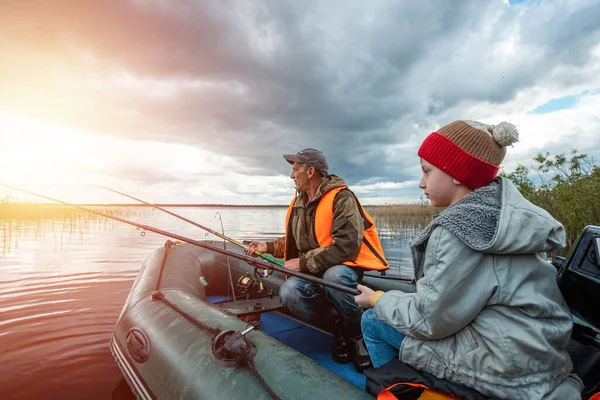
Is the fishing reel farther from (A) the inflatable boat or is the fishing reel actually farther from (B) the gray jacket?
(B) the gray jacket

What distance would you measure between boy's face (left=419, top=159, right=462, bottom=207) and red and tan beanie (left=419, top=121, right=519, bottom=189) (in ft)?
0.10

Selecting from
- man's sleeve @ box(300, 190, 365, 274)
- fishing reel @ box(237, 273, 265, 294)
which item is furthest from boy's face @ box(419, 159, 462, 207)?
fishing reel @ box(237, 273, 265, 294)

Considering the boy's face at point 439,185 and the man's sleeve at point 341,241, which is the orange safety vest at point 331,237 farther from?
the boy's face at point 439,185

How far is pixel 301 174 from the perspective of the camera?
9.82 feet

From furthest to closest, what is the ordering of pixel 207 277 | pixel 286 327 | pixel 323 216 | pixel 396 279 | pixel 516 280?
1. pixel 207 277
2. pixel 396 279
3. pixel 286 327
4. pixel 323 216
5. pixel 516 280

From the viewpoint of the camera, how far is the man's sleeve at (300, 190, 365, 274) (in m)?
2.53

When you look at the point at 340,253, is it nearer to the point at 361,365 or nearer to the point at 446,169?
the point at 361,365

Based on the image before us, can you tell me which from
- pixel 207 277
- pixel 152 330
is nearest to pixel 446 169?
pixel 152 330

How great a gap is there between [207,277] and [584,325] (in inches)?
159

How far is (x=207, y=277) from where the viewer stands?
4.62 meters

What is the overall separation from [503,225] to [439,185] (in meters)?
0.40

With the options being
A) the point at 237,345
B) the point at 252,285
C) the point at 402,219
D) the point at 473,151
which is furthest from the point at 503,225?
the point at 402,219

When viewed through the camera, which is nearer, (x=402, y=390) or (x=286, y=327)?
(x=402, y=390)

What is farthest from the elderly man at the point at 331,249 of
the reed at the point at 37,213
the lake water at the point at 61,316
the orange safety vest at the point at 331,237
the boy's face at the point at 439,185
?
the reed at the point at 37,213
